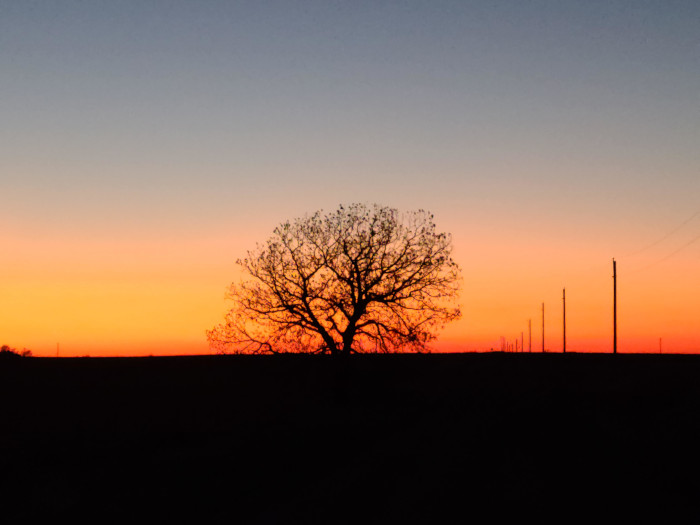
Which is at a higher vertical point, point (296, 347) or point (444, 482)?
point (296, 347)

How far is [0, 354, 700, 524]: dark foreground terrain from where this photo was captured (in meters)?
18.8

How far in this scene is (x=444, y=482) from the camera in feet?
66.9

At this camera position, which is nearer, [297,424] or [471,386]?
[297,424]

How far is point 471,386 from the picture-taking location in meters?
46.2

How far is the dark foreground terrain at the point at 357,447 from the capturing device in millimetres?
18797

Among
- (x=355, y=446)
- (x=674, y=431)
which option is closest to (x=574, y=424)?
(x=674, y=431)

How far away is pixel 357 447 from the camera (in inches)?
1079

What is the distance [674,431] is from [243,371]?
36677 millimetres

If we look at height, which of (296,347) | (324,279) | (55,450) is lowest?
(55,450)

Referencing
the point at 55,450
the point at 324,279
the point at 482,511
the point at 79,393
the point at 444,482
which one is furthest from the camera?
the point at 79,393

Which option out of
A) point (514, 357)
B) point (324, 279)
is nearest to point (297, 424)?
point (324, 279)

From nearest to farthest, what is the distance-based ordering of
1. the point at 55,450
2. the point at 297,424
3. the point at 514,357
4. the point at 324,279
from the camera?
the point at 55,450 < the point at 297,424 < the point at 324,279 < the point at 514,357

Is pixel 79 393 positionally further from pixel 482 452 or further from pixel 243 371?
pixel 482 452

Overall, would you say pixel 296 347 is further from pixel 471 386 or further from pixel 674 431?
pixel 674 431
